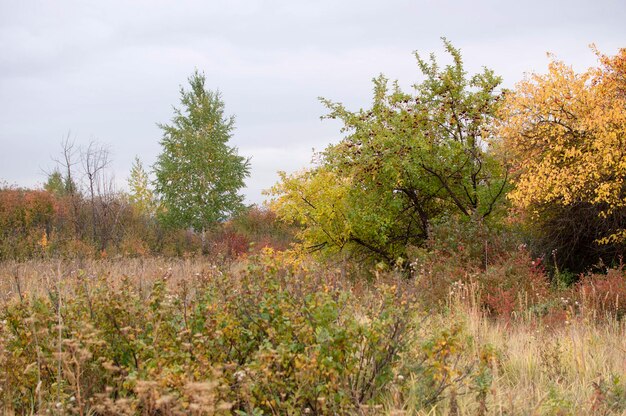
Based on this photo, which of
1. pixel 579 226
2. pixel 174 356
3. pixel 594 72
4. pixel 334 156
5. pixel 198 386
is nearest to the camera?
pixel 198 386

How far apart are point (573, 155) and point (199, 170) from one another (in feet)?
54.1

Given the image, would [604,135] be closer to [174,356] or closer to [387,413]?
[387,413]

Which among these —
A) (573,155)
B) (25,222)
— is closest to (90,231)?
(25,222)

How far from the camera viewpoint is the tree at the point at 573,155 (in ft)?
33.6

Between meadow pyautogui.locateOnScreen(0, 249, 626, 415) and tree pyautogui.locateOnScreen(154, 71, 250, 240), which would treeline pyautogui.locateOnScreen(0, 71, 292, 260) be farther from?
meadow pyautogui.locateOnScreen(0, 249, 626, 415)

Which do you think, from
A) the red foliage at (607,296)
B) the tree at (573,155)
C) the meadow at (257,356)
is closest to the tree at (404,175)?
the tree at (573,155)

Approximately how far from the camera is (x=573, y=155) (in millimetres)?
10508

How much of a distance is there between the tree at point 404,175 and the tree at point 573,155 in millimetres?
846

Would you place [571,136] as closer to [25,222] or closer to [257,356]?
[257,356]

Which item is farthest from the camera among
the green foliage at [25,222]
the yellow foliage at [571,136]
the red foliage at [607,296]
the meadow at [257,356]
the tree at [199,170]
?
the tree at [199,170]

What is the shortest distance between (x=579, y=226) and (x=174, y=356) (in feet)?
34.2

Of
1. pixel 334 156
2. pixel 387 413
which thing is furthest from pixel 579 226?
pixel 387 413

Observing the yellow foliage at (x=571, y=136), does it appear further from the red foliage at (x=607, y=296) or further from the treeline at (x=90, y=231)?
the treeline at (x=90, y=231)

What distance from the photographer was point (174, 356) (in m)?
3.46
